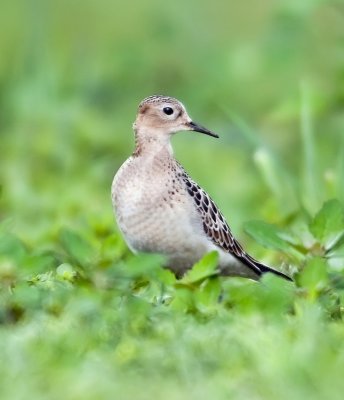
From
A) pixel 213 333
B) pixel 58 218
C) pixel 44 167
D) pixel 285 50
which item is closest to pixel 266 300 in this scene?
pixel 213 333

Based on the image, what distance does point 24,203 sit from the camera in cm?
920

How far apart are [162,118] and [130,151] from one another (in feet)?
11.7

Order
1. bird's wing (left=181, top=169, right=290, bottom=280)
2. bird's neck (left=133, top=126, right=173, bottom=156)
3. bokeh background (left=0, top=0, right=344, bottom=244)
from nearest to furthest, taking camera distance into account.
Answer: bird's wing (left=181, top=169, right=290, bottom=280) < bird's neck (left=133, top=126, right=173, bottom=156) < bokeh background (left=0, top=0, right=344, bottom=244)

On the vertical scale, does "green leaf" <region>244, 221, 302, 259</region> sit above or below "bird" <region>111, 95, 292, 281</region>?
below

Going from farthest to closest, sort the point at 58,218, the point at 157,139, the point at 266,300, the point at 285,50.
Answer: the point at 285,50
the point at 58,218
the point at 157,139
the point at 266,300

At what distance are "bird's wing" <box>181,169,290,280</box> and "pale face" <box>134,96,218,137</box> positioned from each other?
1.02 feet

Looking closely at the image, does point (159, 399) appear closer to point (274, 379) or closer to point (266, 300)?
point (274, 379)

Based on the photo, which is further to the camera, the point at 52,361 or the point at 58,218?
the point at 58,218

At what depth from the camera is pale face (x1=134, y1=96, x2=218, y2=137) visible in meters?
6.86

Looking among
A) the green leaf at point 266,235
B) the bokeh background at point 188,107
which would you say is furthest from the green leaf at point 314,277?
the bokeh background at point 188,107

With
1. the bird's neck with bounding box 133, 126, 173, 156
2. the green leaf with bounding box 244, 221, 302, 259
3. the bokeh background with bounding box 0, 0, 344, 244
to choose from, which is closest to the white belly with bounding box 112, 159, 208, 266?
the bird's neck with bounding box 133, 126, 173, 156

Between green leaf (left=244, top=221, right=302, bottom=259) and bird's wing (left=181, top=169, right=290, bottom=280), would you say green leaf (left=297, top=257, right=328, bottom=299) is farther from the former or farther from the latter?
bird's wing (left=181, top=169, right=290, bottom=280)

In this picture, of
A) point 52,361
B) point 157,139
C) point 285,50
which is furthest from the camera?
point 285,50

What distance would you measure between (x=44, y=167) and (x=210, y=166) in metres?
1.15
